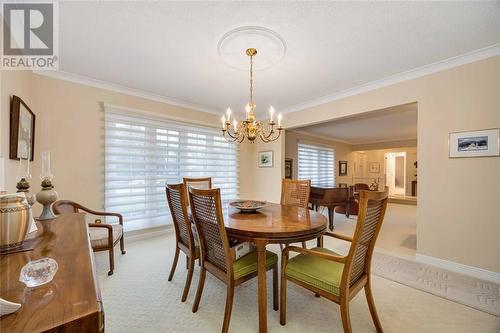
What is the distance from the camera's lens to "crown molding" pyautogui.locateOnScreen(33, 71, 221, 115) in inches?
109

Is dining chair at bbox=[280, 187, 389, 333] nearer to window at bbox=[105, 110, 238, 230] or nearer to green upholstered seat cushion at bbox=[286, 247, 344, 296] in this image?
green upholstered seat cushion at bbox=[286, 247, 344, 296]

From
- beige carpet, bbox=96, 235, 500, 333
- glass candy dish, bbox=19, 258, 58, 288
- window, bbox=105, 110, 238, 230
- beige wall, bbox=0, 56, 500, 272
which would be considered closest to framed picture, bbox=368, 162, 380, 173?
beige wall, bbox=0, 56, 500, 272

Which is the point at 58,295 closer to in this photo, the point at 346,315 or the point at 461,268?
the point at 346,315

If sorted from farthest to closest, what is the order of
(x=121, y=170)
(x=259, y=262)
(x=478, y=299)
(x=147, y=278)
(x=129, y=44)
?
(x=121, y=170)
(x=147, y=278)
(x=129, y=44)
(x=478, y=299)
(x=259, y=262)

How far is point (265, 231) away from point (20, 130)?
2.57 m

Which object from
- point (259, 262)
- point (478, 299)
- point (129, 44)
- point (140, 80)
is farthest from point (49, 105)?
point (478, 299)

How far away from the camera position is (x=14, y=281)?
68cm

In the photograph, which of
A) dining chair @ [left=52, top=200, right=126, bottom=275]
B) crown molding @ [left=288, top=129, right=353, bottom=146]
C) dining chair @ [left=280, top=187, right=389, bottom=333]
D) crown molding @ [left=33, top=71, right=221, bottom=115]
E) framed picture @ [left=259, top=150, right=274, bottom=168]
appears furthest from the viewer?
crown molding @ [left=288, top=129, right=353, bottom=146]

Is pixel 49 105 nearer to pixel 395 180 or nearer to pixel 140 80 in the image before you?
pixel 140 80

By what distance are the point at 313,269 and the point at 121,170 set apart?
3068 mm

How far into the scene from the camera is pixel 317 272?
1.50 m

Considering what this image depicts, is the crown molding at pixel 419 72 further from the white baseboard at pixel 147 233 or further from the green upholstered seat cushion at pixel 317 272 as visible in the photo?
the white baseboard at pixel 147 233

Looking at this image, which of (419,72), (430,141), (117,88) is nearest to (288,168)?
(430,141)

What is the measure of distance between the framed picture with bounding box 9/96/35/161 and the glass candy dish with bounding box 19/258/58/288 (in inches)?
76.0
